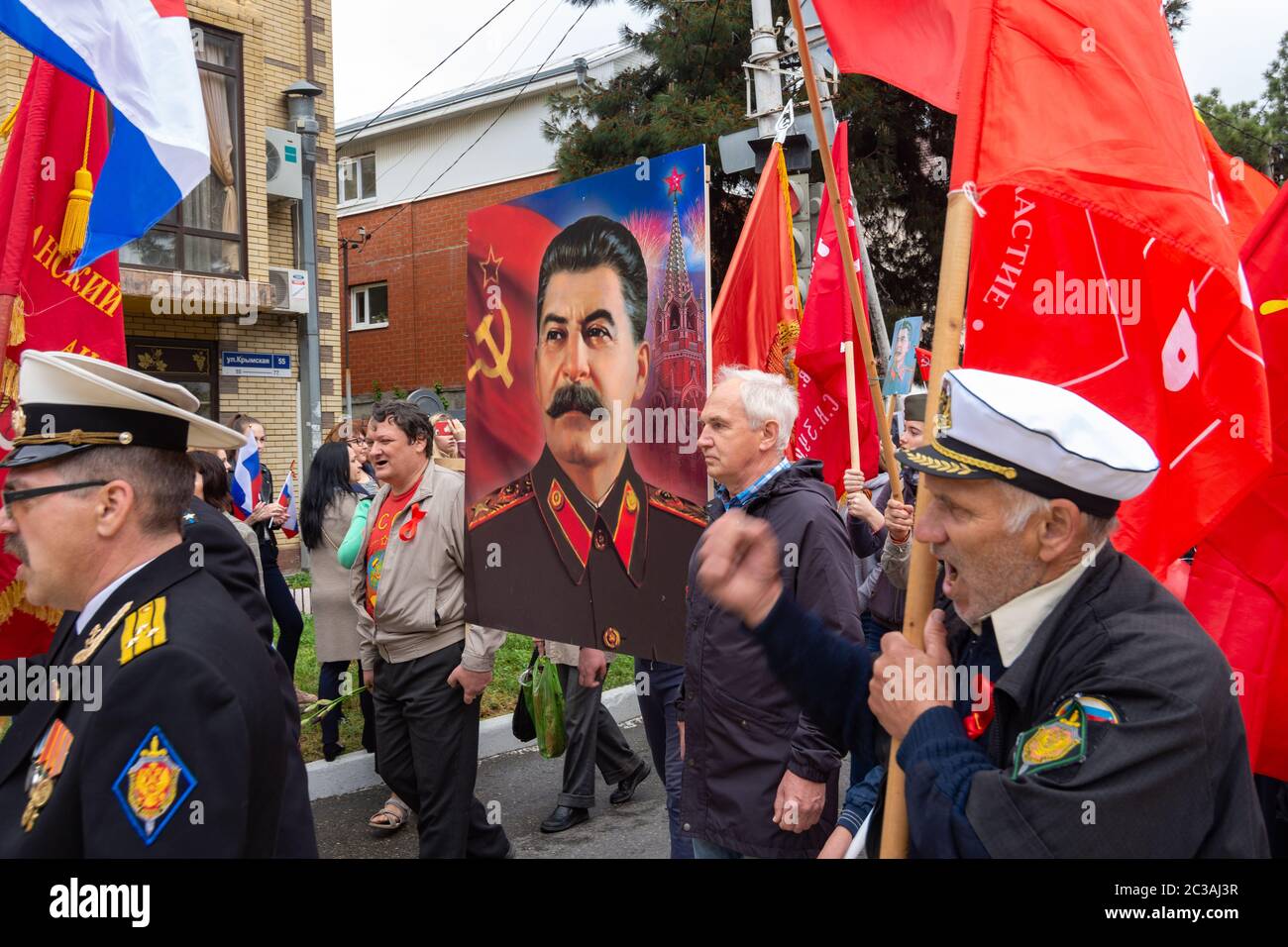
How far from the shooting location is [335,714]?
20.8ft

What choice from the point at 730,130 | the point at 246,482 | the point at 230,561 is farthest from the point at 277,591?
the point at 730,130

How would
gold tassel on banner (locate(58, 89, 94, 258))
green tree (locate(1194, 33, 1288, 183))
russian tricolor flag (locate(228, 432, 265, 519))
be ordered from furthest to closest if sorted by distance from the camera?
green tree (locate(1194, 33, 1288, 183)), russian tricolor flag (locate(228, 432, 265, 519)), gold tassel on banner (locate(58, 89, 94, 258))

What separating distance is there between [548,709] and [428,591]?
0.97 meters

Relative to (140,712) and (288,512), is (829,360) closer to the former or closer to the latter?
(140,712)

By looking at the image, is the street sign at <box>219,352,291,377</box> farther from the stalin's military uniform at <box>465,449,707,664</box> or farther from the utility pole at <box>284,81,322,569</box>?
the stalin's military uniform at <box>465,449,707,664</box>

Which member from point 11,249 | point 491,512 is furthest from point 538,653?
point 11,249

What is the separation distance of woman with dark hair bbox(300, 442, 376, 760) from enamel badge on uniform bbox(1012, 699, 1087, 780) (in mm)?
5199

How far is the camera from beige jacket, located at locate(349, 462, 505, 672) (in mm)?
4594

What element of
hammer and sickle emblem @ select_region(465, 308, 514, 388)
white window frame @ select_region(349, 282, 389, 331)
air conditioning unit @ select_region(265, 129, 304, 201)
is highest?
air conditioning unit @ select_region(265, 129, 304, 201)

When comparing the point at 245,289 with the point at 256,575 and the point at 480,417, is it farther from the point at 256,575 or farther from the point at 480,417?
the point at 256,575

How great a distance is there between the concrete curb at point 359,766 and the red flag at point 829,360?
9.18 ft

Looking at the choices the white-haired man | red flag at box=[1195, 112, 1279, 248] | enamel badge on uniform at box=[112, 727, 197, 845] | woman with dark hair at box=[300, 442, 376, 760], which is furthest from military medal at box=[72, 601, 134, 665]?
woman with dark hair at box=[300, 442, 376, 760]

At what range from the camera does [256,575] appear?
10.4 feet
